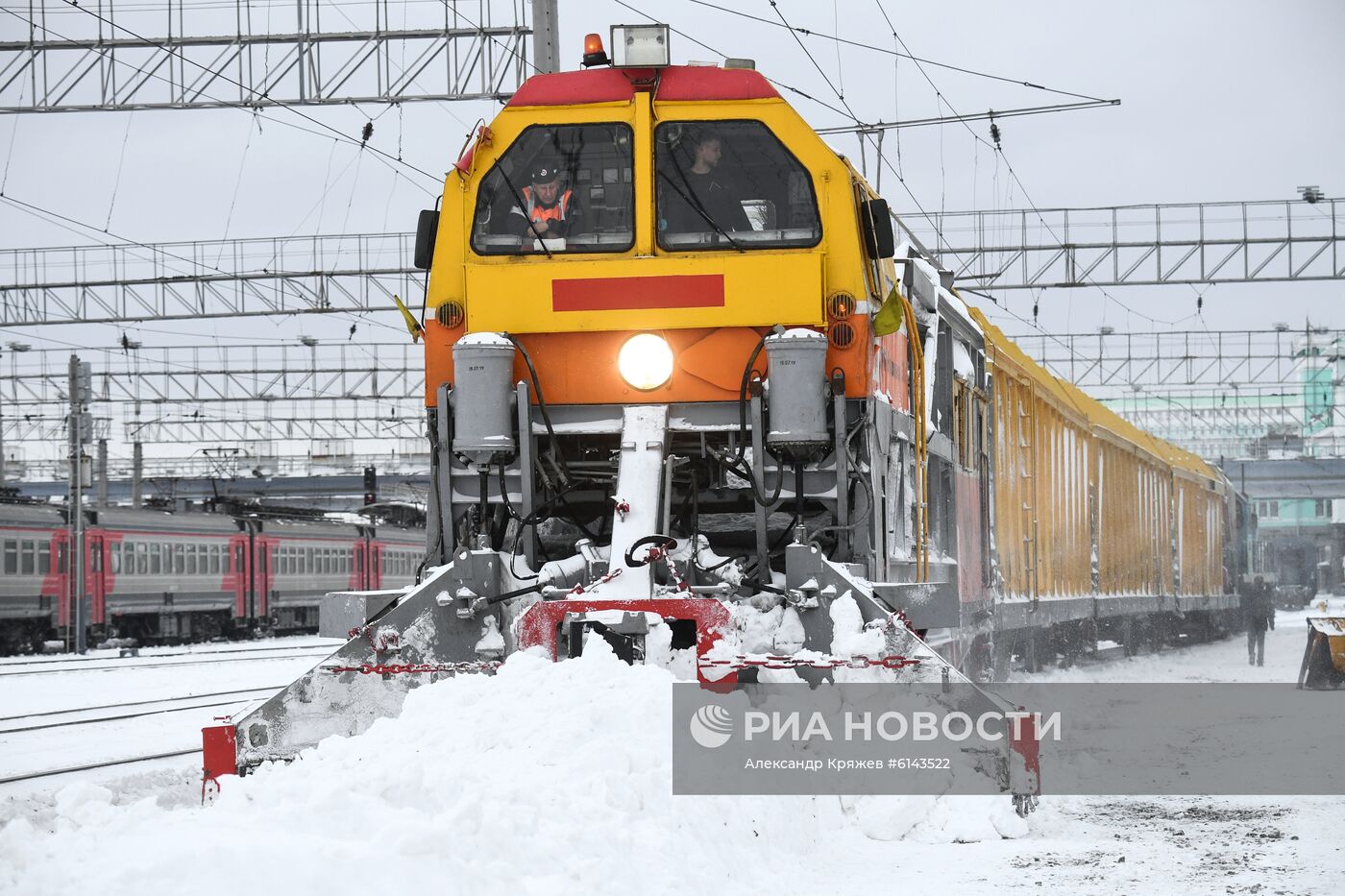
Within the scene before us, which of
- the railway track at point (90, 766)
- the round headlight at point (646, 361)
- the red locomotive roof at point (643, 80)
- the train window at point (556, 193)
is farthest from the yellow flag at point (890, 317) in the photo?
the railway track at point (90, 766)

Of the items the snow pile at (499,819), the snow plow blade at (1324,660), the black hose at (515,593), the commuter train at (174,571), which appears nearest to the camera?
the snow pile at (499,819)

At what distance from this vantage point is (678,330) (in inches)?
320

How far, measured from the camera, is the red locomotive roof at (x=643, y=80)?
8.38 m

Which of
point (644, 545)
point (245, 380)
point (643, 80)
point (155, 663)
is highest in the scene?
point (245, 380)

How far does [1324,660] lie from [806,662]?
43.9 ft

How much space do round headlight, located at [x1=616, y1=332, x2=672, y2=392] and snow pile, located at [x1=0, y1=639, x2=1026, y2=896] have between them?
5.56ft

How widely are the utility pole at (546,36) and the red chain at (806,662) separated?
9.97m

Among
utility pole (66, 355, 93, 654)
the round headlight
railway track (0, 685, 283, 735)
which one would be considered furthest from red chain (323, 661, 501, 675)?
utility pole (66, 355, 93, 654)

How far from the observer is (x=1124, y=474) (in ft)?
68.0

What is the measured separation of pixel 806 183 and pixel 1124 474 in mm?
13615

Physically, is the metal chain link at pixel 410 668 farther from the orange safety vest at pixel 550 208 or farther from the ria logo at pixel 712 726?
the orange safety vest at pixel 550 208

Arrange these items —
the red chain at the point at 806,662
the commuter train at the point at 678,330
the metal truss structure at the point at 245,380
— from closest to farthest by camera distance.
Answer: the red chain at the point at 806,662 → the commuter train at the point at 678,330 → the metal truss structure at the point at 245,380

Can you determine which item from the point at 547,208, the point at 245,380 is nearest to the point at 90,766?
the point at 547,208

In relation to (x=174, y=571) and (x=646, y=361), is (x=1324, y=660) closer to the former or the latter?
(x=646, y=361)
